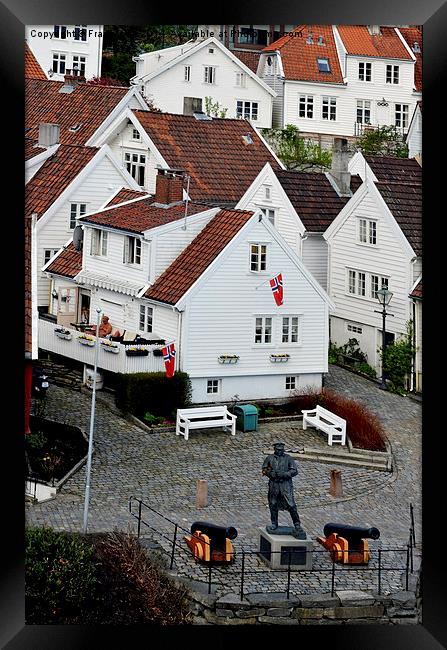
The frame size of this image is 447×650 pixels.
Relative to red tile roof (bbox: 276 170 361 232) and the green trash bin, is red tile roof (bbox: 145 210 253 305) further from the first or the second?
the green trash bin

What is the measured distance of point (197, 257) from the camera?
11422 mm

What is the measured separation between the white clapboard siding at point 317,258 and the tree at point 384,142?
949mm

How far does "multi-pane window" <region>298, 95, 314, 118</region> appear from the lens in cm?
1174

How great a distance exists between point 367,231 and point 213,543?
13.3ft

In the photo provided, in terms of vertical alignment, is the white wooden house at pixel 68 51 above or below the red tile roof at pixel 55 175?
above

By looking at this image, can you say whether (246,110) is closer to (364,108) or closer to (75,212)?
(364,108)

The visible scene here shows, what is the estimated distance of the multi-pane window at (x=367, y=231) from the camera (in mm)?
12065

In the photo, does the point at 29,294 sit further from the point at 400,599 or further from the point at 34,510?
the point at 400,599

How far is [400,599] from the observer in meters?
8.91

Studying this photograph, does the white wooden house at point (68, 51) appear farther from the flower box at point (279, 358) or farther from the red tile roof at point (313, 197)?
the flower box at point (279, 358)

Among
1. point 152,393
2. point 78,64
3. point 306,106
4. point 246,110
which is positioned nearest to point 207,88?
point 246,110

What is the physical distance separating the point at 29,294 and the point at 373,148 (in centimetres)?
392
